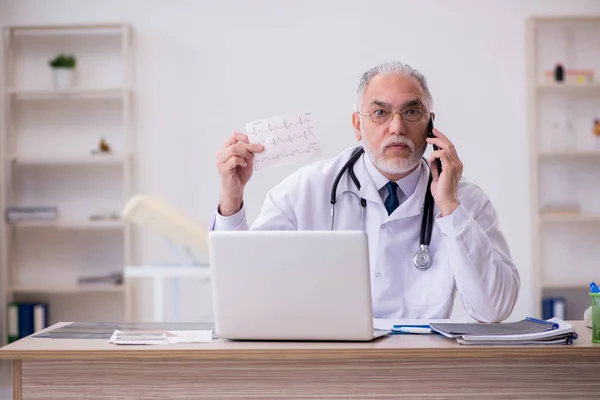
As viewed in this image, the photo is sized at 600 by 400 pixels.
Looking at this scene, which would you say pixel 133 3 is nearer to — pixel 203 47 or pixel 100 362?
pixel 203 47

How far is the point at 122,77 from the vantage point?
5332mm

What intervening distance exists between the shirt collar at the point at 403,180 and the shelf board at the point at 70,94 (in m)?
2.91

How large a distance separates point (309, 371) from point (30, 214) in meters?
3.85

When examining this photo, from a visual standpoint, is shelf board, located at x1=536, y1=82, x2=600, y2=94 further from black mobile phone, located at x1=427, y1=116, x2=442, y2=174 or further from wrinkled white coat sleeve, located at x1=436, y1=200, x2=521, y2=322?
wrinkled white coat sleeve, located at x1=436, y1=200, x2=521, y2=322

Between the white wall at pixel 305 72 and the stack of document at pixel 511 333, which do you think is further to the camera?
the white wall at pixel 305 72

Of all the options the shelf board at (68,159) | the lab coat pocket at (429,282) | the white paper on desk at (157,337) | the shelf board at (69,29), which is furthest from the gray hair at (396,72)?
the shelf board at (69,29)

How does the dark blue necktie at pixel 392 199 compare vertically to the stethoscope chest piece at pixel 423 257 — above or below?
above

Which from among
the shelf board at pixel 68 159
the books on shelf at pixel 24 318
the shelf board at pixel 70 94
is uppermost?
the shelf board at pixel 70 94

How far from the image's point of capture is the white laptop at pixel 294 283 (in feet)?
5.60

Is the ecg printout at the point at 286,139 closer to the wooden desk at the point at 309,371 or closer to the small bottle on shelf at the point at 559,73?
the wooden desk at the point at 309,371

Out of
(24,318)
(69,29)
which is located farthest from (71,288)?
(69,29)

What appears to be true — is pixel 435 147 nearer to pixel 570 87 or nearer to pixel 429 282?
pixel 429 282

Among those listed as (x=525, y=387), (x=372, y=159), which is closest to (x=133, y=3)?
(x=372, y=159)

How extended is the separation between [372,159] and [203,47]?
3.05 meters
